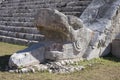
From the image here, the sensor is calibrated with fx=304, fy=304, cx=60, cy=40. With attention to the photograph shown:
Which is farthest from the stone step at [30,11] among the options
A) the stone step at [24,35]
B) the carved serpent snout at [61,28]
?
the carved serpent snout at [61,28]

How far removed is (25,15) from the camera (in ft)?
39.5

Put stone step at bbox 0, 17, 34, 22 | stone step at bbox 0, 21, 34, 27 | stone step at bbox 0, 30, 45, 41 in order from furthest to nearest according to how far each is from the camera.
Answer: stone step at bbox 0, 17, 34, 22
stone step at bbox 0, 21, 34, 27
stone step at bbox 0, 30, 45, 41

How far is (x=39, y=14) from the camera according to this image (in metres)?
6.68

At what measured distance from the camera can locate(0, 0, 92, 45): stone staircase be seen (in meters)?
10.1

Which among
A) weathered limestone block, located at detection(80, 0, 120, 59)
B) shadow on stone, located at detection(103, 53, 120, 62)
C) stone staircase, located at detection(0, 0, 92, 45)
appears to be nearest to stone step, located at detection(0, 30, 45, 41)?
stone staircase, located at detection(0, 0, 92, 45)

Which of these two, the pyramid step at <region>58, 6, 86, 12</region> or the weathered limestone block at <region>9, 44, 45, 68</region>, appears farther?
the pyramid step at <region>58, 6, 86, 12</region>

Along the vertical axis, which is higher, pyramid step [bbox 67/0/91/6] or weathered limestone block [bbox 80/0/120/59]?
pyramid step [bbox 67/0/91/6]

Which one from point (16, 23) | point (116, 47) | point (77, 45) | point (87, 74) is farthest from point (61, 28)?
point (16, 23)

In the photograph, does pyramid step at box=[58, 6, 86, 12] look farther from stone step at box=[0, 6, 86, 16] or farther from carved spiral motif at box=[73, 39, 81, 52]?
carved spiral motif at box=[73, 39, 81, 52]

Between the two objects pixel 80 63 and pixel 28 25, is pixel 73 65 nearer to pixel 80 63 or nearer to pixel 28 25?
pixel 80 63

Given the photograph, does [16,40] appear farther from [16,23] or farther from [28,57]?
[28,57]

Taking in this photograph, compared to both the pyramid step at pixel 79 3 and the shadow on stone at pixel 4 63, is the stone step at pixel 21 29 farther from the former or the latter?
the shadow on stone at pixel 4 63

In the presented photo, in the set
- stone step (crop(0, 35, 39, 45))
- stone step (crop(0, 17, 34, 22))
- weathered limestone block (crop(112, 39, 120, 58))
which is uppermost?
stone step (crop(0, 17, 34, 22))

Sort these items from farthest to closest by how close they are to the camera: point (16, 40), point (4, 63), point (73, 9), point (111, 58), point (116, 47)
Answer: point (16, 40)
point (73, 9)
point (116, 47)
point (111, 58)
point (4, 63)
